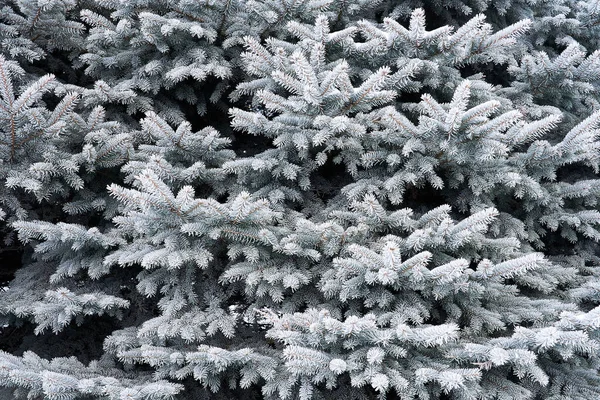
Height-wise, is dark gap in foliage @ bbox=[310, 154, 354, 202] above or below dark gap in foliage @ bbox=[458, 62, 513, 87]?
below

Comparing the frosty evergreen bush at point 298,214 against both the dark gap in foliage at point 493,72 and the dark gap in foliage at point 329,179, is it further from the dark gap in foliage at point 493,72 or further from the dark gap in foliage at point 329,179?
the dark gap in foliage at point 493,72

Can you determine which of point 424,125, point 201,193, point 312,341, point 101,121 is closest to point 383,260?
point 312,341

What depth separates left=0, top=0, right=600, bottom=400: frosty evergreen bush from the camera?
2172 mm

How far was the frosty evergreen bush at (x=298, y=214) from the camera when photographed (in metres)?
2.17

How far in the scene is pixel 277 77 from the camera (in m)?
2.47

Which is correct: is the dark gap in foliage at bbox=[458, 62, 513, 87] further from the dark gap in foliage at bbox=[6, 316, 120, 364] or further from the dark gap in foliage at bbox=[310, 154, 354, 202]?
the dark gap in foliage at bbox=[6, 316, 120, 364]

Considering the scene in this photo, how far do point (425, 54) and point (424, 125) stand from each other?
0.65 metres

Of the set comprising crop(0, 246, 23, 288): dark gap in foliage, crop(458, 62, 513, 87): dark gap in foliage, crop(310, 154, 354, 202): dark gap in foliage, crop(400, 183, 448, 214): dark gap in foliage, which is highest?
crop(458, 62, 513, 87): dark gap in foliage

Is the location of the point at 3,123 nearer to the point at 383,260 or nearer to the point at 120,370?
the point at 120,370

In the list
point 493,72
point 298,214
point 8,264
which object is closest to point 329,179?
point 298,214

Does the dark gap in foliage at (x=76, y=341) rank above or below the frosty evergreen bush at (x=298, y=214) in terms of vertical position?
below

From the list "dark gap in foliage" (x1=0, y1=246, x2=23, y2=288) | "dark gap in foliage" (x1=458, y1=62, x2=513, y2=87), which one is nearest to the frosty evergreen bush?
"dark gap in foliage" (x1=458, y1=62, x2=513, y2=87)

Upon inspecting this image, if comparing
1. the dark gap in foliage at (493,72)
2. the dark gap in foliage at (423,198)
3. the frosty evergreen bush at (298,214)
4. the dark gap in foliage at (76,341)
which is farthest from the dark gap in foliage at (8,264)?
the dark gap in foliage at (493,72)

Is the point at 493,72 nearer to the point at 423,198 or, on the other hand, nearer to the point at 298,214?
the point at 423,198
